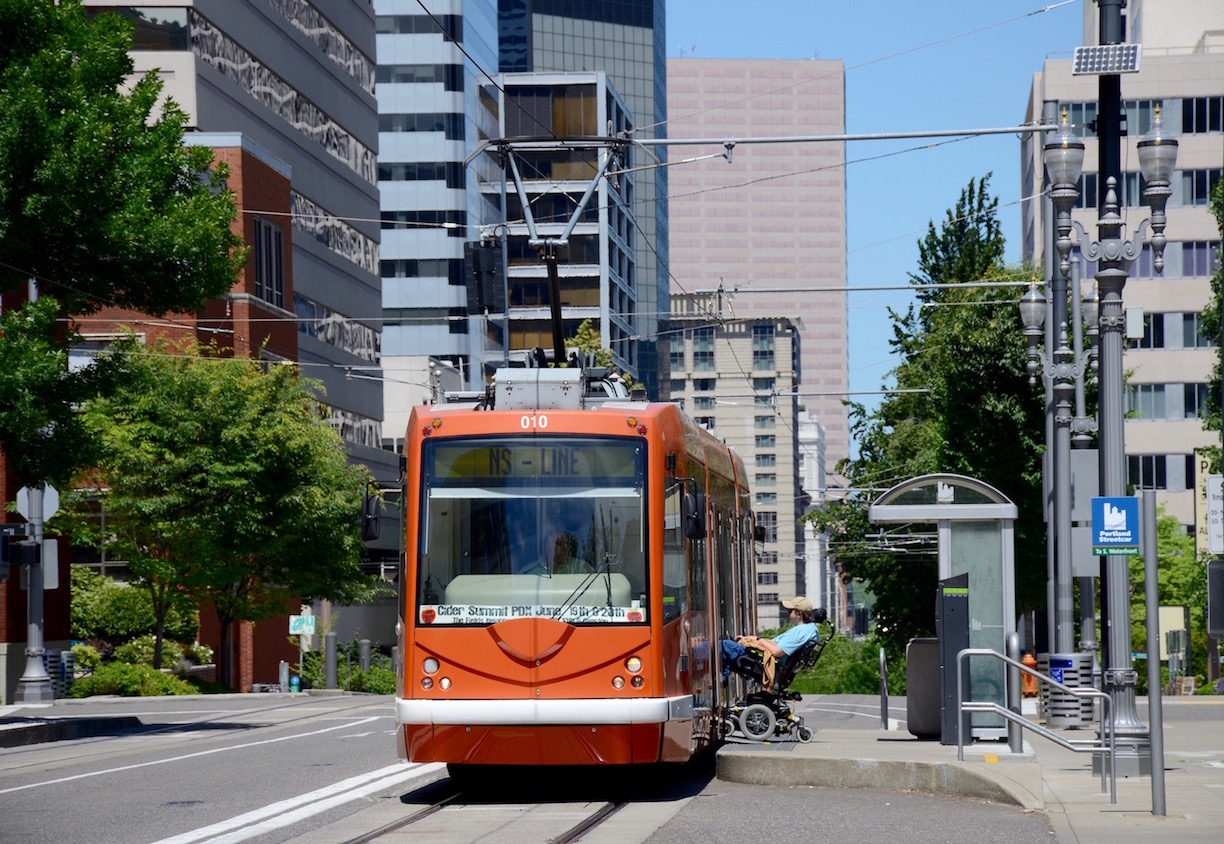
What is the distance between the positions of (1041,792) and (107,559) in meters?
42.5

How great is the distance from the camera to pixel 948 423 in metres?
42.7

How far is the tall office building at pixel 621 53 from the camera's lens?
146625mm

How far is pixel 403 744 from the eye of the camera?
1473 cm

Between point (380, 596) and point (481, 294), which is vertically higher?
point (481, 294)

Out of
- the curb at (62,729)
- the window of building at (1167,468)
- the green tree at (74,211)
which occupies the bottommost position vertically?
the curb at (62,729)

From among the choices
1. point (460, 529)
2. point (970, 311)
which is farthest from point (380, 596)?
point (460, 529)

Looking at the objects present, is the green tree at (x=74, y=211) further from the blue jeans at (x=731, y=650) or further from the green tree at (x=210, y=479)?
the green tree at (x=210, y=479)

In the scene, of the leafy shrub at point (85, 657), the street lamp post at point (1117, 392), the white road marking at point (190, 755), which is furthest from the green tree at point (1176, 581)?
the street lamp post at point (1117, 392)

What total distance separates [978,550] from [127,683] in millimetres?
27304

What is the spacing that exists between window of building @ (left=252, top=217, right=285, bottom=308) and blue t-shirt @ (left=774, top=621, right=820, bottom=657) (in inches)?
1540

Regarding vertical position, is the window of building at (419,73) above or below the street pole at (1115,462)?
above

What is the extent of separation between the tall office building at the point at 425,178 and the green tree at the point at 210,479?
59.1 m

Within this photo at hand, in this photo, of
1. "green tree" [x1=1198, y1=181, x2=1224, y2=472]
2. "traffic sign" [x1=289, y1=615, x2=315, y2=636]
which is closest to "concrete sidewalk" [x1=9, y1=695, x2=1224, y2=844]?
"traffic sign" [x1=289, y1=615, x2=315, y2=636]

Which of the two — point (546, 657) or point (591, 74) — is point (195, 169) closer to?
point (546, 657)
